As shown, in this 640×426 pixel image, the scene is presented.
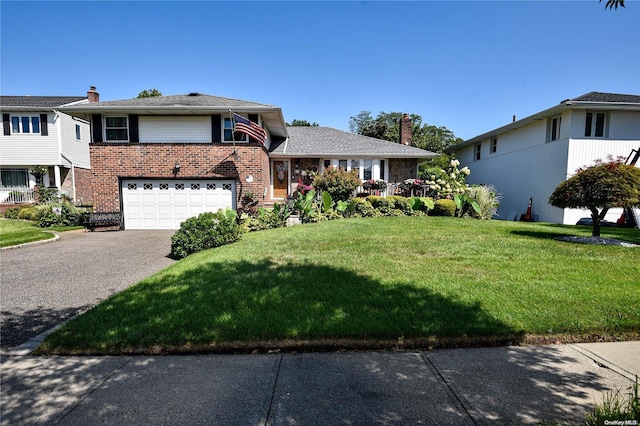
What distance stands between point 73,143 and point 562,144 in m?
28.8

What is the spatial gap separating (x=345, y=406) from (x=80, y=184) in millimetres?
26509

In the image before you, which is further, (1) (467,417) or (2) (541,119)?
(2) (541,119)

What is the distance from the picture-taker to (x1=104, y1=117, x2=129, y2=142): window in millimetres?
14734

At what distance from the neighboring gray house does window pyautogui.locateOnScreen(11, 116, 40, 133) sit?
15.3 meters

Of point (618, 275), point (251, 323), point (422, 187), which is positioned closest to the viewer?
point (251, 323)

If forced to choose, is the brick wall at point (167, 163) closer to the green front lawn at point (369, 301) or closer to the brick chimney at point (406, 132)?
the green front lawn at point (369, 301)

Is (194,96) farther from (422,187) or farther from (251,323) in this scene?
(251,323)

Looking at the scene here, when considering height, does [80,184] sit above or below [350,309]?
above

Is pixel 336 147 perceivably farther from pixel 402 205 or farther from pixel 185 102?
pixel 185 102

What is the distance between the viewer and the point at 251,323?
13.3 ft

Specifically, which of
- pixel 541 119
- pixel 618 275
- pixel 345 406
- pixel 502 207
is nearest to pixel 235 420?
pixel 345 406

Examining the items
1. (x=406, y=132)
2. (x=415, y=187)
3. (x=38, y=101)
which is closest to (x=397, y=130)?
(x=406, y=132)

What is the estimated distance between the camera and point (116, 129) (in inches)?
581

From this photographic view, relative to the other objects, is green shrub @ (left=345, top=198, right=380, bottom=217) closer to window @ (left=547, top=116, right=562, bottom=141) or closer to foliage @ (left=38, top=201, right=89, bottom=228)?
window @ (left=547, top=116, right=562, bottom=141)
